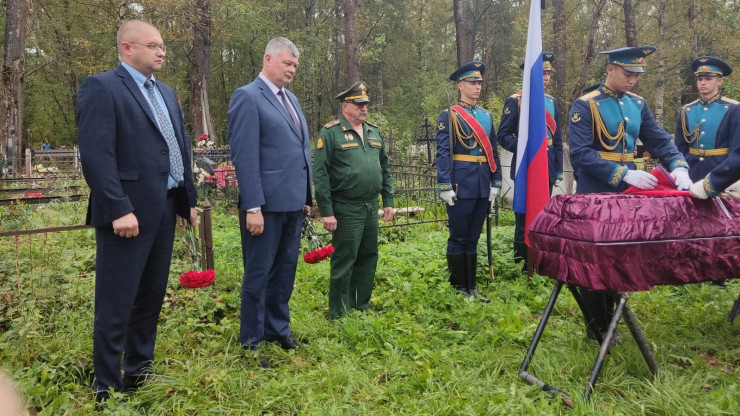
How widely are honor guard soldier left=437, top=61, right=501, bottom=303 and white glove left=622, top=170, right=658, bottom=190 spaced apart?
1409 millimetres

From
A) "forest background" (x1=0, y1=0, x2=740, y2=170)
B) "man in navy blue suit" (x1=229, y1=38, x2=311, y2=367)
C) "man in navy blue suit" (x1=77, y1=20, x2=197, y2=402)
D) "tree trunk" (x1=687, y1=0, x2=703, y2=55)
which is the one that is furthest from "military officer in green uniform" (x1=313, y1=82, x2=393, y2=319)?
"tree trunk" (x1=687, y1=0, x2=703, y2=55)

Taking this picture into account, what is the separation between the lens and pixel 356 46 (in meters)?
14.8

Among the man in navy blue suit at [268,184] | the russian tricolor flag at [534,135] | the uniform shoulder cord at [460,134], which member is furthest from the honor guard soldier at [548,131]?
the man in navy blue suit at [268,184]

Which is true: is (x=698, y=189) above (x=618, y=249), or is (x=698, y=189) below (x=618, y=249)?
above

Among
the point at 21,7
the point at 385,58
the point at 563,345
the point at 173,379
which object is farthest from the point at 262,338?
the point at 385,58

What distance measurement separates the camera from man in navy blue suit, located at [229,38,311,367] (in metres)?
3.18

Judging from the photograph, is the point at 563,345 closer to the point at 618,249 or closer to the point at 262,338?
the point at 618,249

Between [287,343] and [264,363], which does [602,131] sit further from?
[264,363]

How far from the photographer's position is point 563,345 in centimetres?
332

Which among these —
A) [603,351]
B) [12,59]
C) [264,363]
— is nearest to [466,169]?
[603,351]

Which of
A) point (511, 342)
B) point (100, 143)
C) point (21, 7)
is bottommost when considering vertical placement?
point (511, 342)

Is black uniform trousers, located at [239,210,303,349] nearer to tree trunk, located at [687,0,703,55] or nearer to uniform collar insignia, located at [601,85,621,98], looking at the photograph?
uniform collar insignia, located at [601,85,621,98]

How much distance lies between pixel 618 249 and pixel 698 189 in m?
0.56

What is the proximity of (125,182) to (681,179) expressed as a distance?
3.16 meters
